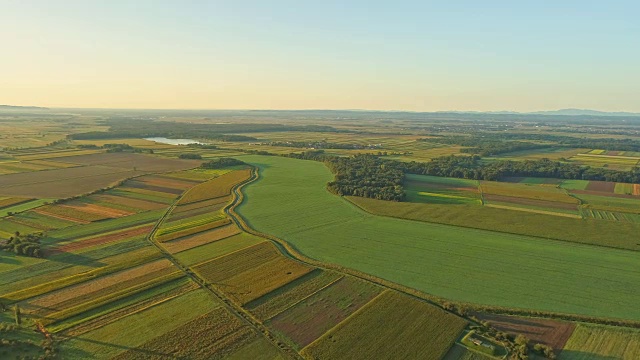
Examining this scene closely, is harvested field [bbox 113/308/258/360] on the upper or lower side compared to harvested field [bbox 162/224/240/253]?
lower

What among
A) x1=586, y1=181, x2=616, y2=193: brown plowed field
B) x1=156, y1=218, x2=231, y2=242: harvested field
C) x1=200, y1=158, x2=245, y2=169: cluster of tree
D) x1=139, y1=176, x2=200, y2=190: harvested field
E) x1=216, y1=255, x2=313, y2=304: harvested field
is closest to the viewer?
x1=216, y1=255, x2=313, y2=304: harvested field

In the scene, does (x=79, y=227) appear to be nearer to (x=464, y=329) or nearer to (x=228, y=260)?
(x=228, y=260)

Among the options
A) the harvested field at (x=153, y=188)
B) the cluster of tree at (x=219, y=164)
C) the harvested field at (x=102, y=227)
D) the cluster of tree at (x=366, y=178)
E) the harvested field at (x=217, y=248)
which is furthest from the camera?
the cluster of tree at (x=219, y=164)

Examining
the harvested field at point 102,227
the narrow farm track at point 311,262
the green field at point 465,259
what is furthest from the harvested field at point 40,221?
the green field at point 465,259

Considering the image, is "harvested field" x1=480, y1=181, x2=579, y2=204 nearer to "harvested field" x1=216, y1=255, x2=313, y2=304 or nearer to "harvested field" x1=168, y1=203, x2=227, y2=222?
"harvested field" x1=168, y1=203, x2=227, y2=222

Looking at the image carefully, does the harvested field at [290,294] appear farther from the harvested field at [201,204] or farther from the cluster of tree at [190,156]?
the cluster of tree at [190,156]

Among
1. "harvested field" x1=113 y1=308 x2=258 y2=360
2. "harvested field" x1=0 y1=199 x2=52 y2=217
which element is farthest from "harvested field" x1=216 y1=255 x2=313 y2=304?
"harvested field" x1=0 y1=199 x2=52 y2=217

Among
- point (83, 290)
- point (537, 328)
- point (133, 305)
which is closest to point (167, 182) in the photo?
point (83, 290)
